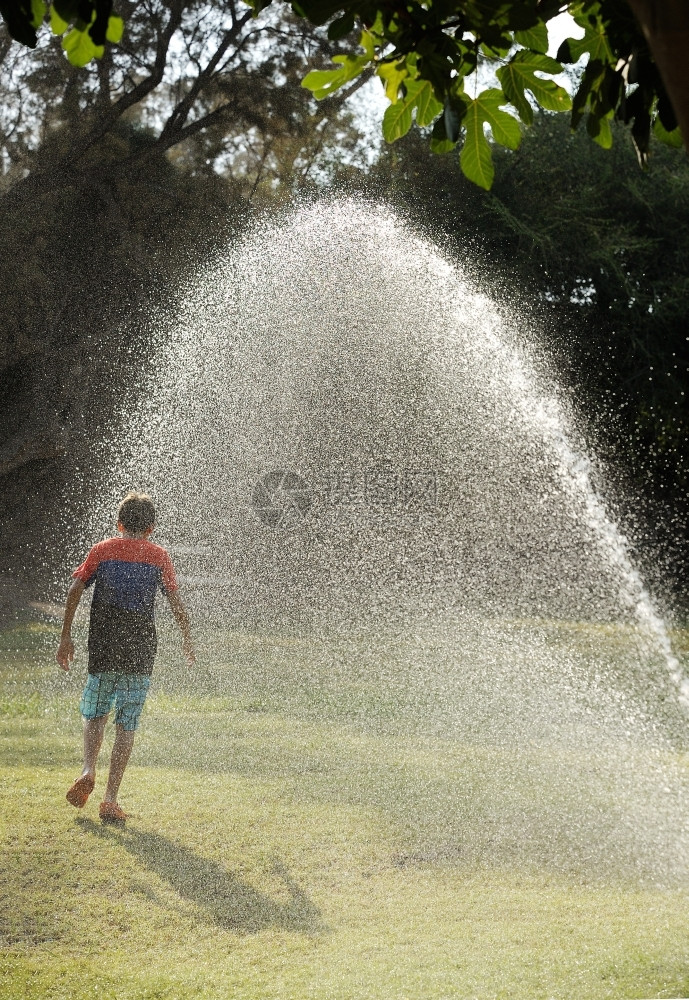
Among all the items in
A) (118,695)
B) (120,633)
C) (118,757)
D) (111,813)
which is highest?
(120,633)

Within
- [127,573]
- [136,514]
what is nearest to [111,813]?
[127,573]

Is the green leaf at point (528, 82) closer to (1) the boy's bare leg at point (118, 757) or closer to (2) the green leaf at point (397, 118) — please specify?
(2) the green leaf at point (397, 118)

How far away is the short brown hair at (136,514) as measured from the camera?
496 centimetres

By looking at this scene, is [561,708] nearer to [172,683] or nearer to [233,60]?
[172,683]

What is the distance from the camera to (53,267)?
17562 millimetres

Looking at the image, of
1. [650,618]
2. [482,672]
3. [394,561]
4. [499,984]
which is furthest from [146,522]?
[650,618]

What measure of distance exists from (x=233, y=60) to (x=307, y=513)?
773cm

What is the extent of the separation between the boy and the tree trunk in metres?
3.69

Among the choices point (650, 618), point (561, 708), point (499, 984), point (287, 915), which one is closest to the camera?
point (499, 984)

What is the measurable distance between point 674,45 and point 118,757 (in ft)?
13.6

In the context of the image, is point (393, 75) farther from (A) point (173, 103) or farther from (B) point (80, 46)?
(A) point (173, 103)

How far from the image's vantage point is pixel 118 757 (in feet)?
16.2

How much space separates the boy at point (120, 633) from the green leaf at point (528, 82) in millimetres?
2921

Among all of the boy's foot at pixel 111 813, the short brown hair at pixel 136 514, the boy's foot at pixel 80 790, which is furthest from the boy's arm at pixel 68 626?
the boy's foot at pixel 111 813
